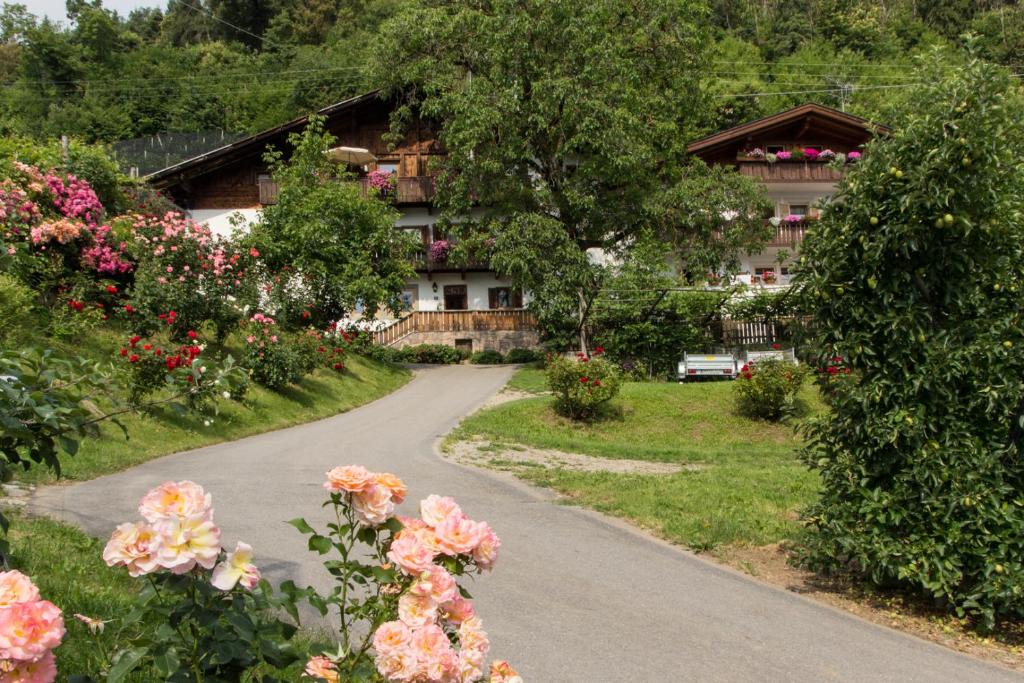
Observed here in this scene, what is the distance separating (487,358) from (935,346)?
1062 inches

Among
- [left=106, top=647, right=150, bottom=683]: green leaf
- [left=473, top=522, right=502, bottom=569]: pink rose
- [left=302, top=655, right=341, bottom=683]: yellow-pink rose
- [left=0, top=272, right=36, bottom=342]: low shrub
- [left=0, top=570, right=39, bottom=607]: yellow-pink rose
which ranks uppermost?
[left=0, top=272, right=36, bottom=342]: low shrub

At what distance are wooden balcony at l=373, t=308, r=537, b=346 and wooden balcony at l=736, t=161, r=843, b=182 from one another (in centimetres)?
1180

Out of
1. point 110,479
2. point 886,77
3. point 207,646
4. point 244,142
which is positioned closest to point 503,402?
point 110,479

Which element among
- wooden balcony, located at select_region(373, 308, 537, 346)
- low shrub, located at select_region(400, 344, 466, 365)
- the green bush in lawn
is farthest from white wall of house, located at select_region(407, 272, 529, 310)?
the green bush in lawn

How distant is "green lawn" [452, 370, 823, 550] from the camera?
9.33 meters

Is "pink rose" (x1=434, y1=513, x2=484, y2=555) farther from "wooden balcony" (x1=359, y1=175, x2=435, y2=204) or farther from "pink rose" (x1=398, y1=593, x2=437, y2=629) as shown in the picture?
"wooden balcony" (x1=359, y1=175, x2=435, y2=204)

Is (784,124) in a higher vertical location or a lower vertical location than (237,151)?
higher

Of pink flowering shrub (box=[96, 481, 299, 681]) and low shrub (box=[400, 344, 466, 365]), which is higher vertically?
pink flowering shrub (box=[96, 481, 299, 681])

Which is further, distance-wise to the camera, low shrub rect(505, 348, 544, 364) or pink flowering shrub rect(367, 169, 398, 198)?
pink flowering shrub rect(367, 169, 398, 198)

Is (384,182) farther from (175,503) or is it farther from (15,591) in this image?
(15,591)

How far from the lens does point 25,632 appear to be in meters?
2.05

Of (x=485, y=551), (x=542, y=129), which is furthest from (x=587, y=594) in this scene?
(x=542, y=129)

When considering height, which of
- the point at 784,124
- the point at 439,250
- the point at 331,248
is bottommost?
the point at 331,248

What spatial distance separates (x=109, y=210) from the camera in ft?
61.8
